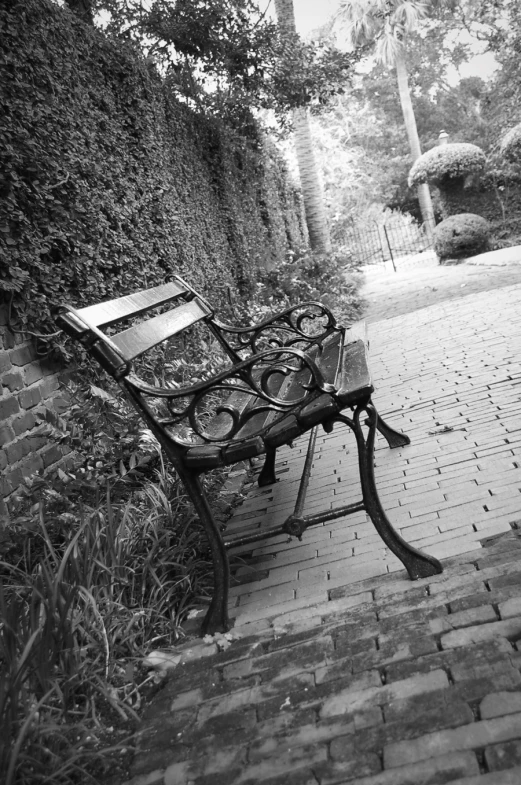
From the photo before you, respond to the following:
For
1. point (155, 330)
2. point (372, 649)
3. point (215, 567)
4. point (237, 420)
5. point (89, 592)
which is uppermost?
point (155, 330)

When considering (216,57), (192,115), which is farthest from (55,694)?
(216,57)

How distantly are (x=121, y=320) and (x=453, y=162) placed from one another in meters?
15.7

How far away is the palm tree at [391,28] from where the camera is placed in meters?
26.1

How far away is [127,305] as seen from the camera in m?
2.78

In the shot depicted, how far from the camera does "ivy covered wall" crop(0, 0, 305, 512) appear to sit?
346 centimetres

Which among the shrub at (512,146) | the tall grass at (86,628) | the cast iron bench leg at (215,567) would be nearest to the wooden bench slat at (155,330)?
the cast iron bench leg at (215,567)

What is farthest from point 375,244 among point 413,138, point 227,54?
point 227,54

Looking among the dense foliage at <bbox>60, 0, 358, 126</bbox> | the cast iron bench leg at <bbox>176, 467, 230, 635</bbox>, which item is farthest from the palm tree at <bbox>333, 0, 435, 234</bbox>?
the cast iron bench leg at <bbox>176, 467, 230, 635</bbox>

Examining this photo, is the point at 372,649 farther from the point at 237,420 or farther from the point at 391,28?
the point at 391,28

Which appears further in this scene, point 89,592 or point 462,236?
point 462,236

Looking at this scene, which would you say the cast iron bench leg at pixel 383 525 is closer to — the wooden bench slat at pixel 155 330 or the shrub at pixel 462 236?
the wooden bench slat at pixel 155 330

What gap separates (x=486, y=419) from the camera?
143 inches

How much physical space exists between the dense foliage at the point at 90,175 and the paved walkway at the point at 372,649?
1852mm

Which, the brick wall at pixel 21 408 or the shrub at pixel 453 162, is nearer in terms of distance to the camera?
the brick wall at pixel 21 408
